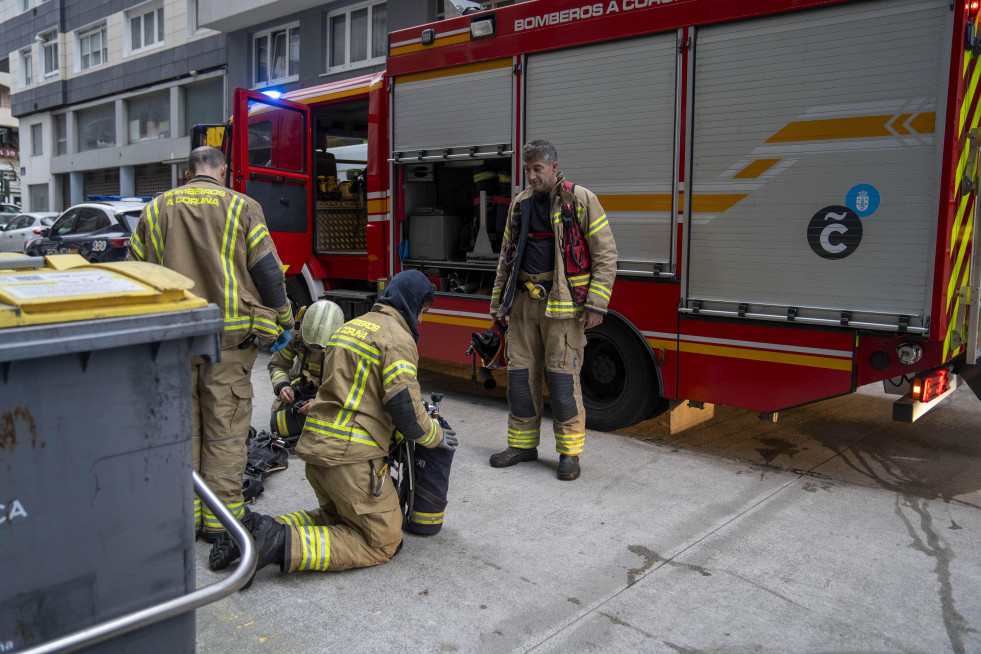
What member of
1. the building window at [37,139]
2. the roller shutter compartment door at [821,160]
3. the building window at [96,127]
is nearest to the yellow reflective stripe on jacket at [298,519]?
the roller shutter compartment door at [821,160]

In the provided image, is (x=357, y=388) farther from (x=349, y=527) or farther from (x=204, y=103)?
(x=204, y=103)

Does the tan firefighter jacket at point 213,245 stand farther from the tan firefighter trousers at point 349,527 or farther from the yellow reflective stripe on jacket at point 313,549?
the yellow reflective stripe on jacket at point 313,549

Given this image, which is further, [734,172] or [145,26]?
[145,26]

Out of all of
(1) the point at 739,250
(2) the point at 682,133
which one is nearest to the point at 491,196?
(2) the point at 682,133

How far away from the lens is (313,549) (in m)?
3.05

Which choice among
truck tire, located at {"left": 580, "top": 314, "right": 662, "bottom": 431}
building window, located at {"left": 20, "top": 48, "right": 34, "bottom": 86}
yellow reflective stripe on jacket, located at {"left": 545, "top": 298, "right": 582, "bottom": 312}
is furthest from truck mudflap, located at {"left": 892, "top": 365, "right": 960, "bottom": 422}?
building window, located at {"left": 20, "top": 48, "right": 34, "bottom": 86}

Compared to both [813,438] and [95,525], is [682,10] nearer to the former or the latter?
[813,438]

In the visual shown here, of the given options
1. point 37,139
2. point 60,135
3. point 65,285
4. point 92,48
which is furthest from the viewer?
point 37,139

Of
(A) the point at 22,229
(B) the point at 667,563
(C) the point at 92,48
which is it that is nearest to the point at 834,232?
(B) the point at 667,563

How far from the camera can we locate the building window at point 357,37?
14.4 m

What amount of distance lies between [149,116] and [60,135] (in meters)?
7.55

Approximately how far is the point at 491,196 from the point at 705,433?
2450mm

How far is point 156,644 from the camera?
194cm

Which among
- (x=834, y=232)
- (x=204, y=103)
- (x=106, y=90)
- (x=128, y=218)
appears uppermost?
(x=106, y=90)
